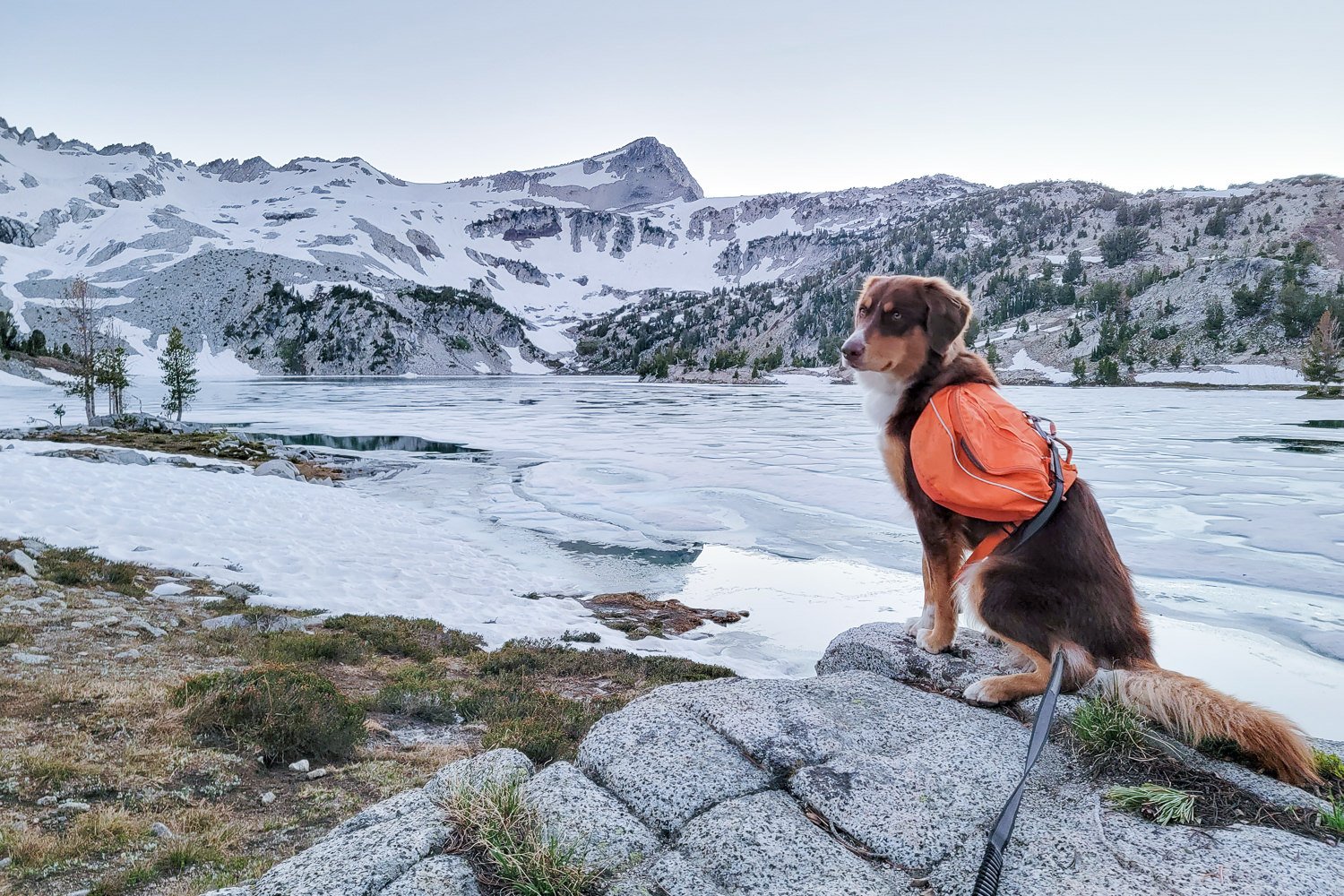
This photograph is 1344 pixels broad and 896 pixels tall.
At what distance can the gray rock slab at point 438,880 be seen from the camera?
2.27m

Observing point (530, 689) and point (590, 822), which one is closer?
point (590, 822)

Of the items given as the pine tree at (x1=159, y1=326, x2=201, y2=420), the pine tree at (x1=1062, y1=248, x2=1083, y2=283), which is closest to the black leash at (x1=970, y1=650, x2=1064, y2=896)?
the pine tree at (x1=159, y1=326, x2=201, y2=420)

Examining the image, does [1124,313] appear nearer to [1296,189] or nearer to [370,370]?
[1296,189]

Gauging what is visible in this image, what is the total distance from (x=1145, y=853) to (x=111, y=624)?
9.90m

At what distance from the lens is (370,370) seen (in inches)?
7013

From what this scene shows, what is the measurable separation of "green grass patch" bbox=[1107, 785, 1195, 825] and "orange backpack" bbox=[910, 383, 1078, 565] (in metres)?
1.23

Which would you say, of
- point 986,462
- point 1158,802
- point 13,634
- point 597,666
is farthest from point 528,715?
point 13,634

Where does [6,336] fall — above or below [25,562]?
above

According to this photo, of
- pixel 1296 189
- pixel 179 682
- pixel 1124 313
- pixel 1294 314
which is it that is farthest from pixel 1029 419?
pixel 1296 189

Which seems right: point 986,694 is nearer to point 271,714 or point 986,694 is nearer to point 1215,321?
point 271,714

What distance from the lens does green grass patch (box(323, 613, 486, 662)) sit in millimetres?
8617

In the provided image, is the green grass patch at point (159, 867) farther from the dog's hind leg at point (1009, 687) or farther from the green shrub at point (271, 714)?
the dog's hind leg at point (1009, 687)

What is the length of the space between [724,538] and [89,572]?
403 inches

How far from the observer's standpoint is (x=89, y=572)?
993 cm
